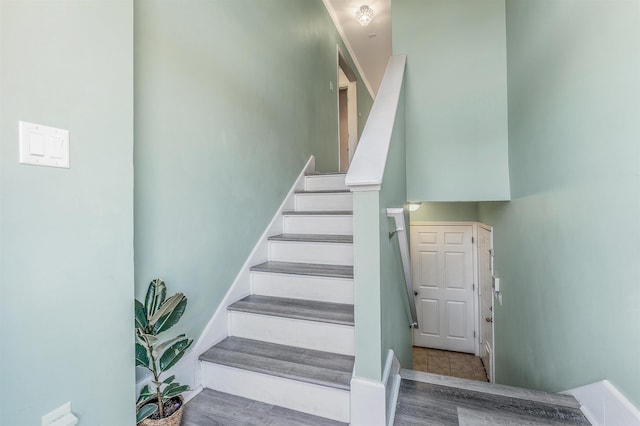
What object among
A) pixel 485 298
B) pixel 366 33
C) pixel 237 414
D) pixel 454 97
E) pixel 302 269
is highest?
pixel 366 33

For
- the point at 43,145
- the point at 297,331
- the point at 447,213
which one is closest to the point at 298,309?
the point at 297,331

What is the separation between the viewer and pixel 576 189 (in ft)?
4.46

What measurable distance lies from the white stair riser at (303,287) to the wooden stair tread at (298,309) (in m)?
0.04

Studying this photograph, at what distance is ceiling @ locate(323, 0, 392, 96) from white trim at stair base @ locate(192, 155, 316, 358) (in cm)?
281

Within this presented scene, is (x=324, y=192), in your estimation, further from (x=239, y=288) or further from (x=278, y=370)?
(x=278, y=370)

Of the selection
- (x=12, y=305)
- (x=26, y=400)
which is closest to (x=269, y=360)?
(x=26, y=400)

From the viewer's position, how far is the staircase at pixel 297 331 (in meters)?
1.42

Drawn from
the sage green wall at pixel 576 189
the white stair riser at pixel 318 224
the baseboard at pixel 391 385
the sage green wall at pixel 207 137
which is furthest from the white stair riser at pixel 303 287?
the sage green wall at pixel 576 189

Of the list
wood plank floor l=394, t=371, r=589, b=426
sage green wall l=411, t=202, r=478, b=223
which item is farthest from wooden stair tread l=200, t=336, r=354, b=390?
sage green wall l=411, t=202, r=478, b=223

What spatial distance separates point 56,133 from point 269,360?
133 centimetres

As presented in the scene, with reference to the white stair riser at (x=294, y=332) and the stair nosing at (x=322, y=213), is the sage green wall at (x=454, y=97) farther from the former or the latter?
the white stair riser at (x=294, y=332)

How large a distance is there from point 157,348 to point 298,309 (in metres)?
0.82

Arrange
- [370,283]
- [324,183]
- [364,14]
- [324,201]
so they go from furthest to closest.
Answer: [364,14] < [324,183] < [324,201] < [370,283]

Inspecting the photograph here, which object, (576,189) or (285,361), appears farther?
(285,361)
